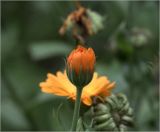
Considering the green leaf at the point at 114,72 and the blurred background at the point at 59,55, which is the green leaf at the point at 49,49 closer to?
the blurred background at the point at 59,55

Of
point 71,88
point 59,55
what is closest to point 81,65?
point 71,88

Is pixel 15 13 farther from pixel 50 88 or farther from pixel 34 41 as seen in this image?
pixel 50 88

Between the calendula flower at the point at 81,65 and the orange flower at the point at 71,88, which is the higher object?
the calendula flower at the point at 81,65

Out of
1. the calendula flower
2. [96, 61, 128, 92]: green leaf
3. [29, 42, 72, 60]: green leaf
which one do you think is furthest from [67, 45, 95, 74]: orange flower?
[29, 42, 72, 60]: green leaf

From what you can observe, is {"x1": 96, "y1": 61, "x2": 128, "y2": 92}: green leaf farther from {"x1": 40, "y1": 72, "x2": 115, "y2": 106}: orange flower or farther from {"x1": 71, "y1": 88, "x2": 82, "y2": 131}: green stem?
{"x1": 71, "y1": 88, "x2": 82, "y2": 131}: green stem

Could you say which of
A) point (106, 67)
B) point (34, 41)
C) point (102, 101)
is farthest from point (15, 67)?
point (102, 101)

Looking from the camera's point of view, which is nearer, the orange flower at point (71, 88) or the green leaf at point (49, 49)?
the orange flower at point (71, 88)

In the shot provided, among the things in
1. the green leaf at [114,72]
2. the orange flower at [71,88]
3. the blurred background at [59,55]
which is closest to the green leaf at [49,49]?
the blurred background at [59,55]
